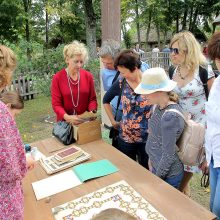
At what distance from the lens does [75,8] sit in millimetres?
16547

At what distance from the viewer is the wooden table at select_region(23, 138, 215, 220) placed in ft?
4.63

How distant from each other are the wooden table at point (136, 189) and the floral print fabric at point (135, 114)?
0.26m

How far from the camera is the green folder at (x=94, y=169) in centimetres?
182

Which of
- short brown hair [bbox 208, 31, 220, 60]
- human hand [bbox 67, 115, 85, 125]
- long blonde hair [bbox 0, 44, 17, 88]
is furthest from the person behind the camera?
human hand [bbox 67, 115, 85, 125]

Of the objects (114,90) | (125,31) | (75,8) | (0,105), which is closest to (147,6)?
(75,8)

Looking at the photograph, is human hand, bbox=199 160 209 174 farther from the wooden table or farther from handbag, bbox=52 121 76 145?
handbag, bbox=52 121 76 145

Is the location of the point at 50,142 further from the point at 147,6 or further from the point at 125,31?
the point at 125,31

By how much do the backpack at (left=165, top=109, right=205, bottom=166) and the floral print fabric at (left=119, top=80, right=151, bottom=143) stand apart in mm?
432

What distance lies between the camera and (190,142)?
1.83m

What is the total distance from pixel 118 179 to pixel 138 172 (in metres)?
0.16

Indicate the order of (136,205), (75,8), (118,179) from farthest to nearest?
1. (75,8)
2. (118,179)
3. (136,205)

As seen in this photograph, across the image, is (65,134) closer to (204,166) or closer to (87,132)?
(87,132)

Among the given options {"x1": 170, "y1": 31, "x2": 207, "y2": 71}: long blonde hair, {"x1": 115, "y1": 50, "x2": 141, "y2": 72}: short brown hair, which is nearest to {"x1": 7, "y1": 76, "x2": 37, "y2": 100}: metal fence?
{"x1": 115, "y1": 50, "x2": 141, "y2": 72}: short brown hair

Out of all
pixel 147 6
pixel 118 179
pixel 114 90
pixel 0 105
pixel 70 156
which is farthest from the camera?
pixel 147 6
